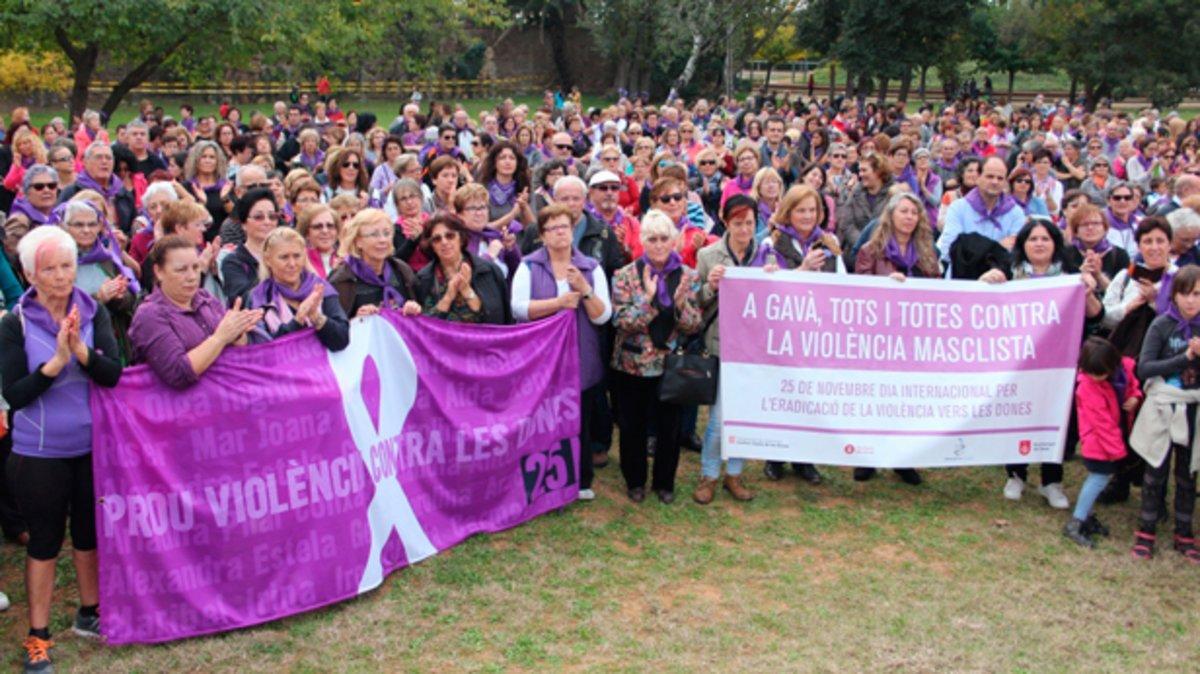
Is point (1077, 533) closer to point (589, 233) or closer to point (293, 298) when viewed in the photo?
point (589, 233)

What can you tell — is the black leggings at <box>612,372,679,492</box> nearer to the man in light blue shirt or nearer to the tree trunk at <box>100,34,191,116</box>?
the man in light blue shirt

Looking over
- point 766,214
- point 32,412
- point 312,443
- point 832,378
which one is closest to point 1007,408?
point 832,378

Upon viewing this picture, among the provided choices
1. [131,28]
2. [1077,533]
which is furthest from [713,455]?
[131,28]

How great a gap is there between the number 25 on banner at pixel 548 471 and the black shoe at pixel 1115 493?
11.9ft

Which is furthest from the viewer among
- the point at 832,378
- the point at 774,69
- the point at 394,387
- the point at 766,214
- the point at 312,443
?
the point at 774,69

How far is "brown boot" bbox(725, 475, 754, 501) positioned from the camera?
7281 mm

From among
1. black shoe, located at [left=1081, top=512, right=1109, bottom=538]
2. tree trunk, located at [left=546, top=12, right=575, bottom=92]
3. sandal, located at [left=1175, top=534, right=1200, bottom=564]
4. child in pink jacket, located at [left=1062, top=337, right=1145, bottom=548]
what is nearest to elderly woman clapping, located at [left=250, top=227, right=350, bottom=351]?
child in pink jacket, located at [left=1062, top=337, right=1145, bottom=548]

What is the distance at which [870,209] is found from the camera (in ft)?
33.7

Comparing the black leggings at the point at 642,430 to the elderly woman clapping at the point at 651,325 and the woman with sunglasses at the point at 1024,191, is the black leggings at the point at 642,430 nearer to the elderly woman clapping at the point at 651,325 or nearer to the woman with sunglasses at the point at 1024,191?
the elderly woman clapping at the point at 651,325

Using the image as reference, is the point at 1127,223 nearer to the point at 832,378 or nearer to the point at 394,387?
the point at 832,378

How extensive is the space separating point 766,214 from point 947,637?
463 centimetres

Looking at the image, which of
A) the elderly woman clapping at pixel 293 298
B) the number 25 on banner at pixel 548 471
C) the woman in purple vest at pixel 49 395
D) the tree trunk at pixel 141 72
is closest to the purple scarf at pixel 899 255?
the number 25 on banner at pixel 548 471

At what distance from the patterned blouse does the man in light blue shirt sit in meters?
2.56

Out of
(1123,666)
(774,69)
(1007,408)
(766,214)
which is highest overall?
(774,69)
